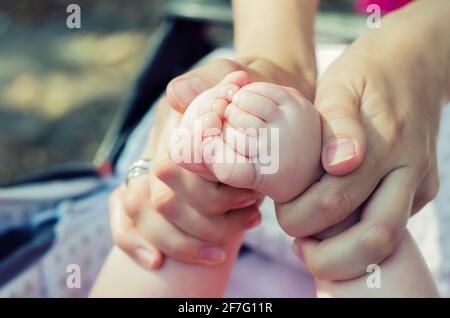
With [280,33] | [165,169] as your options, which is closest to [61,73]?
[280,33]

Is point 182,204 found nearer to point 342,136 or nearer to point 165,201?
point 165,201

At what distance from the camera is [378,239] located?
571 millimetres

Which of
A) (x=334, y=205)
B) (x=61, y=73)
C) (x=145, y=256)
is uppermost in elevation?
(x=334, y=205)

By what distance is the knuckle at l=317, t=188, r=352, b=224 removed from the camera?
0.57m

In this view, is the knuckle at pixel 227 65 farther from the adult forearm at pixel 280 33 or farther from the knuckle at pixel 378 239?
the knuckle at pixel 378 239

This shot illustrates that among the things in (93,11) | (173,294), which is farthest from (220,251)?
(93,11)

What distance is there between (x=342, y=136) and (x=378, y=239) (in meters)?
0.10

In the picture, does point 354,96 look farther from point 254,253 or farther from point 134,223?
point 254,253

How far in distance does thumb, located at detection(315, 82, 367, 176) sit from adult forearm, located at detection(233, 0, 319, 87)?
16cm

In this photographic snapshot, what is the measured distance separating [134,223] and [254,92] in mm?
243

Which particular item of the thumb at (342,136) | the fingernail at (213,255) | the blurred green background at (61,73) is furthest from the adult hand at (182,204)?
the blurred green background at (61,73)

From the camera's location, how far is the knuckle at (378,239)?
57 cm

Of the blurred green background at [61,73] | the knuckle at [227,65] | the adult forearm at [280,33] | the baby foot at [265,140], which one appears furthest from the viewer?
the blurred green background at [61,73]

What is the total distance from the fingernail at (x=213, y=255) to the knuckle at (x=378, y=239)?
170 mm
